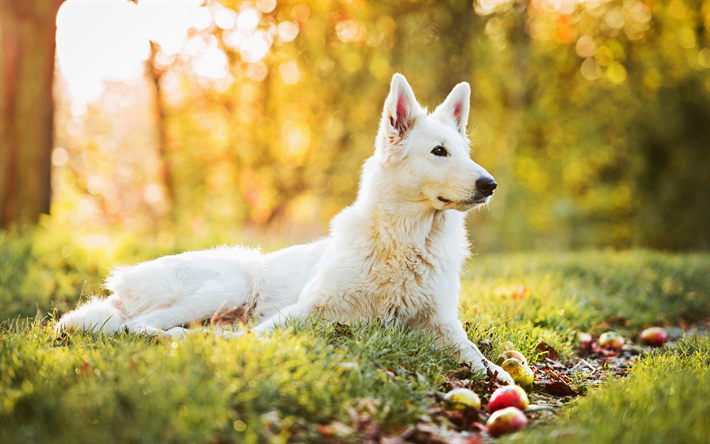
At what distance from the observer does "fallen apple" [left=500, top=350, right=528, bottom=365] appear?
4.00 meters

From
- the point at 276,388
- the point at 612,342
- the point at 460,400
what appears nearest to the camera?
the point at 276,388

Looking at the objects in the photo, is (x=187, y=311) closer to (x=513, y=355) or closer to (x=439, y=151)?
(x=439, y=151)

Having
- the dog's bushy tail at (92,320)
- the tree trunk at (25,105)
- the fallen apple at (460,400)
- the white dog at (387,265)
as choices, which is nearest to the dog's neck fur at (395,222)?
the white dog at (387,265)

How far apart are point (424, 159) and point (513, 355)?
5.52 ft

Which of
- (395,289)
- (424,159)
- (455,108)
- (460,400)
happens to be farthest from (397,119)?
(460,400)

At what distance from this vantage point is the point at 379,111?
703 inches

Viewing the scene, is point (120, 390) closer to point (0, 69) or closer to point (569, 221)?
point (0, 69)

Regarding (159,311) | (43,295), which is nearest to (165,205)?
(43,295)

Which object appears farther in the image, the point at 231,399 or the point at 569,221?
the point at 569,221

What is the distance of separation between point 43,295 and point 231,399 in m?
4.70

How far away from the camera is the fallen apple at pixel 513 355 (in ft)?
13.1

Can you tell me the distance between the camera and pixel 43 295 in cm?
608

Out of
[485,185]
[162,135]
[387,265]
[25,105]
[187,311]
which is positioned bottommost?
[187,311]

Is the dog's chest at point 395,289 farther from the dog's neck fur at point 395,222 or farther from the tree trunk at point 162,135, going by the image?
the tree trunk at point 162,135
